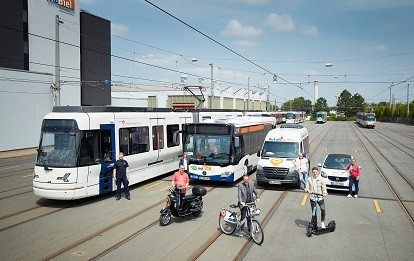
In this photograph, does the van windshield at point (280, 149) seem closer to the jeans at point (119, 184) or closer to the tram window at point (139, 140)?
the tram window at point (139, 140)

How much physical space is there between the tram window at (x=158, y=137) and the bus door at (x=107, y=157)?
324cm

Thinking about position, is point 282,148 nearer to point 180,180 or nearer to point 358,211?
point 358,211

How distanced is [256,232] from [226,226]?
1.27m

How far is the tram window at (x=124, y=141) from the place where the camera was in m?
15.0

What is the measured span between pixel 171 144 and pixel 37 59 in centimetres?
→ 3186

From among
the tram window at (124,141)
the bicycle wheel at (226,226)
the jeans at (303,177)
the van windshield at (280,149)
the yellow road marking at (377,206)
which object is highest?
the tram window at (124,141)

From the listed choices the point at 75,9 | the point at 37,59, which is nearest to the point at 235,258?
the point at 37,59

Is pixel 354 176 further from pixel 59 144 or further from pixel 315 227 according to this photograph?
pixel 59 144

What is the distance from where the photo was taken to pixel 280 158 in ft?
53.8

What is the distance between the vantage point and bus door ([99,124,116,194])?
45.5 ft

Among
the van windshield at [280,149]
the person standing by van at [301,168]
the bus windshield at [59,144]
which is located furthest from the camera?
the van windshield at [280,149]

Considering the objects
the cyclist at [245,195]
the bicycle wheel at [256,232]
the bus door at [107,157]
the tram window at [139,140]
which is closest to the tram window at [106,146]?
the bus door at [107,157]

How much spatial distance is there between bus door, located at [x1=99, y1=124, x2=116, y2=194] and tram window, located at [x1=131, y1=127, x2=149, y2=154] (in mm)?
1425

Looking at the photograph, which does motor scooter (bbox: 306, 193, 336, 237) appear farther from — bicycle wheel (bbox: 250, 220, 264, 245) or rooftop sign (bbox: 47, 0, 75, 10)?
rooftop sign (bbox: 47, 0, 75, 10)
